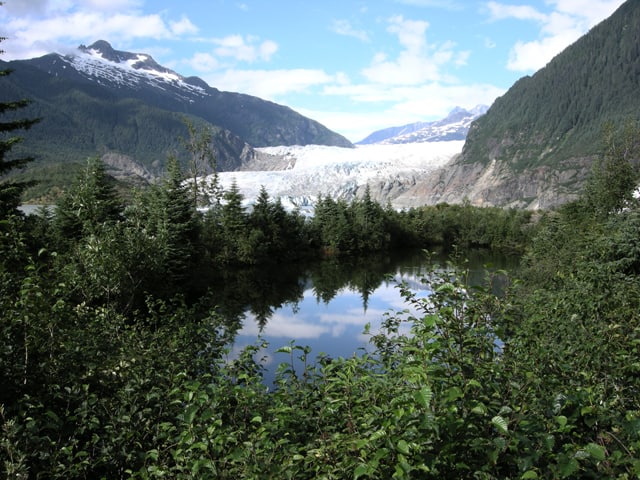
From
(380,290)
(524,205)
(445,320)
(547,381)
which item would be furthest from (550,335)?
(524,205)

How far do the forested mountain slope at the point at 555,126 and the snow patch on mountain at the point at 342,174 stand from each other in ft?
34.9

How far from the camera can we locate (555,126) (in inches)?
6171

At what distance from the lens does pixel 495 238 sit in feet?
236

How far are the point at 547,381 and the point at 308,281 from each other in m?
35.8

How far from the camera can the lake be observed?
20.9 m

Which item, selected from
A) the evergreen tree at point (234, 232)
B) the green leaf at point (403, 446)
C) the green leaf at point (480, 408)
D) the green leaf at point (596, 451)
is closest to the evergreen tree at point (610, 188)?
the green leaf at point (480, 408)

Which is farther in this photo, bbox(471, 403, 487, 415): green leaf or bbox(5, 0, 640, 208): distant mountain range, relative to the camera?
bbox(5, 0, 640, 208): distant mountain range


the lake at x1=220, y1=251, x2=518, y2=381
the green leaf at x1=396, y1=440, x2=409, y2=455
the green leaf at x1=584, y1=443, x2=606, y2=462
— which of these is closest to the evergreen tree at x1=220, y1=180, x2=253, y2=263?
the lake at x1=220, y1=251, x2=518, y2=381

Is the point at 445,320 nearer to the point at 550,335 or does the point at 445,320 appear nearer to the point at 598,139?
the point at 550,335

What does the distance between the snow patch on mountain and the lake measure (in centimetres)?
3072

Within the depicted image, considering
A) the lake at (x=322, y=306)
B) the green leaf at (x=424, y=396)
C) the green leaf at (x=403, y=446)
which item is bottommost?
the lake at (x=322, y=306)

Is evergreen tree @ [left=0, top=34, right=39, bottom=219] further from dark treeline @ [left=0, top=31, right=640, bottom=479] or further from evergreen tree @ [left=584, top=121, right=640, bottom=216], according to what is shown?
evergreen tree @ [left=584, top=121, right=640, bottom=216]

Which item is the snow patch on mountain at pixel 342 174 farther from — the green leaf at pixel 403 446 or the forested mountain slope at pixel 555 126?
the green leaf at pixel 403 446

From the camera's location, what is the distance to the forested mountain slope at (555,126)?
139 meters
